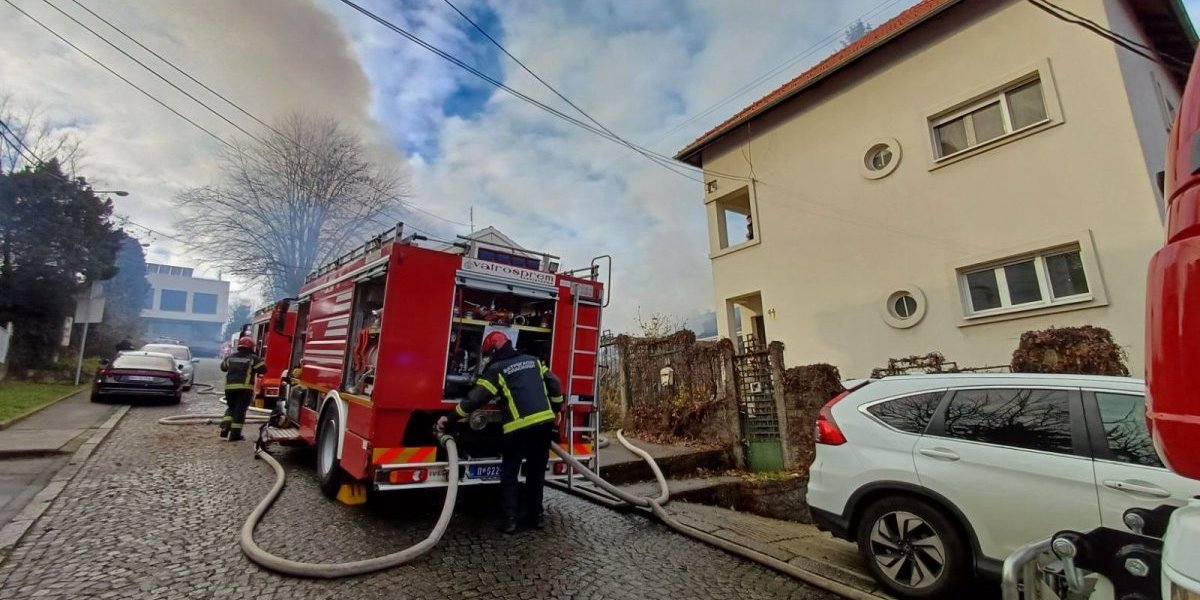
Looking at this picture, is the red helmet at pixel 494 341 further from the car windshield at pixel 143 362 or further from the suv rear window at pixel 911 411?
the car windshield at pixel 143 362

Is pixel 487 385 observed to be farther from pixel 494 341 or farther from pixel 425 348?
pixel 425 348

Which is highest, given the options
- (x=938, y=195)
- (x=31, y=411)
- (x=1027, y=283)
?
(x=938, y=195)

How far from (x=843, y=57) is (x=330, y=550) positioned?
11.5 metres

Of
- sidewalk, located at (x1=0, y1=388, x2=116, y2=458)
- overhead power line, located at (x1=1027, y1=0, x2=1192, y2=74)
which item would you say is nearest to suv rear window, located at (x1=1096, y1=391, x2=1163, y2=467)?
overhead power line, located at (x1=1027, y1=0, x2=1192, y2=74)

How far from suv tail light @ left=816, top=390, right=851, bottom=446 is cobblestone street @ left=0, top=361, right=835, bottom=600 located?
111 centimetres

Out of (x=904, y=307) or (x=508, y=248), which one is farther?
(x=904, y=307)

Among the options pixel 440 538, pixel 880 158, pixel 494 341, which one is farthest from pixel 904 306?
pixel 440 538

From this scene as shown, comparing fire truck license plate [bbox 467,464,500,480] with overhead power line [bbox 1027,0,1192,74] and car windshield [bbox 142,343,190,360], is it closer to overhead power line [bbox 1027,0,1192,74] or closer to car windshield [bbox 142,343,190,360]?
overhead power line [bbox 1027,0,1192,74]

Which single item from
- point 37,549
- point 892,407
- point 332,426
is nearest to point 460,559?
point 332,426

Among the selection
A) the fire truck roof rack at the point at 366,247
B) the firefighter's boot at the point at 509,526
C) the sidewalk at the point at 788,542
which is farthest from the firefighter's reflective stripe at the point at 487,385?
the sidewalk at the point at 788,542

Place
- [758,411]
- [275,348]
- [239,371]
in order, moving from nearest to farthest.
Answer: [758,411]
[239,371]
[275,348]

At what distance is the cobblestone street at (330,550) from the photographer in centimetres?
331

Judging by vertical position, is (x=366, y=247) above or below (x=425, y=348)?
above

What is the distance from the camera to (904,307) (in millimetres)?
9102
